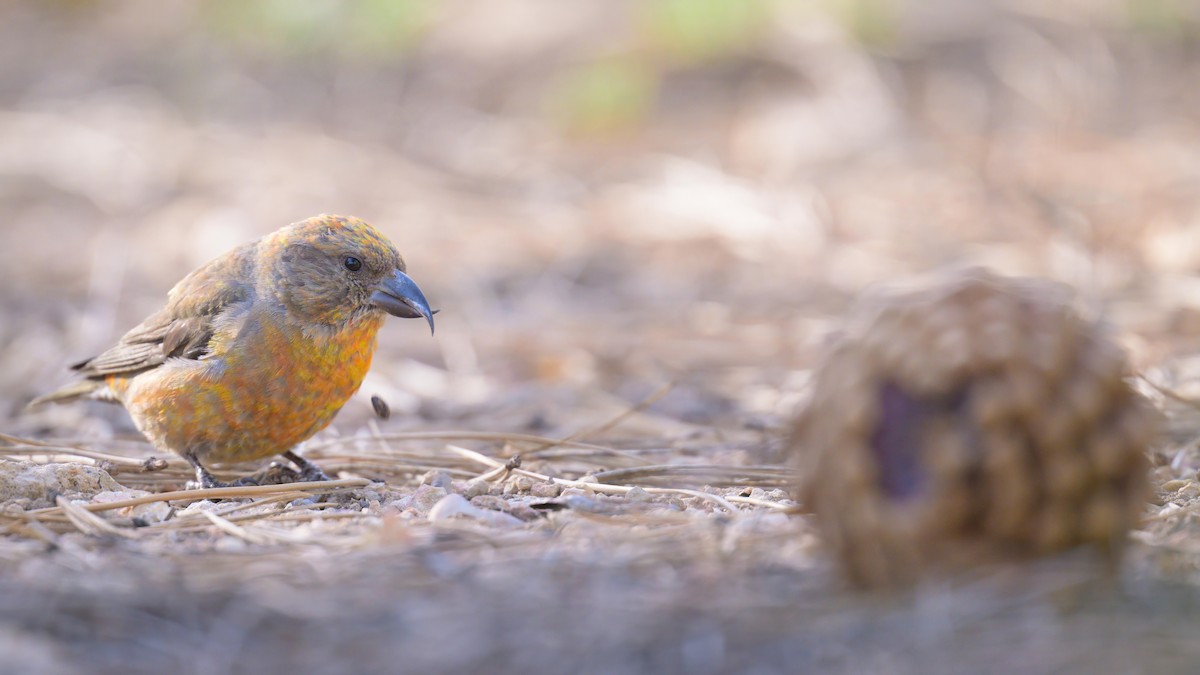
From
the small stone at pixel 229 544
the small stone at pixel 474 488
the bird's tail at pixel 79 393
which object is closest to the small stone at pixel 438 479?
the small stone at pixel 474 488

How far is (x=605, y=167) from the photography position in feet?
28.9

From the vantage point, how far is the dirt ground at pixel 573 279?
6.45 ft

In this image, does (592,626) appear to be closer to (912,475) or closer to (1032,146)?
(912,475)

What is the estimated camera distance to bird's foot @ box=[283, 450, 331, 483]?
3.78 metres

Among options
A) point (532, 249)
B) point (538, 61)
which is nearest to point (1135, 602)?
point (532, 249)

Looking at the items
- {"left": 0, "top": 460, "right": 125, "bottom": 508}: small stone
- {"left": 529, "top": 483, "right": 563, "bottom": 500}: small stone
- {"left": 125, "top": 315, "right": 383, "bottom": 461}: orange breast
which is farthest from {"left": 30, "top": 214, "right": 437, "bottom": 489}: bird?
{"left": 529, "top": 483, "right": 563, "bottom": 500}: small stone

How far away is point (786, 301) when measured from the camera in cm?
608

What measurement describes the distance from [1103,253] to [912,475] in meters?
4.55

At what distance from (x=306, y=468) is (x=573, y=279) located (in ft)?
10.1

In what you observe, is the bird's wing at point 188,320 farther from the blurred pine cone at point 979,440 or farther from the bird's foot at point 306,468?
the blurred pine cone at point 979,440

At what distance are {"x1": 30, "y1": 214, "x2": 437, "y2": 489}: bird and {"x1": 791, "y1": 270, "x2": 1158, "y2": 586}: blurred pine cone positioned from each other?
1952 mm

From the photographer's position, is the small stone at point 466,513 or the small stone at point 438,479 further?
the small stone at point 438,479

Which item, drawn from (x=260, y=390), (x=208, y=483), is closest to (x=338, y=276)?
(x=260, y=390)

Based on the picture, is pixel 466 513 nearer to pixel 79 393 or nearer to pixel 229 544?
pixel 229 544
